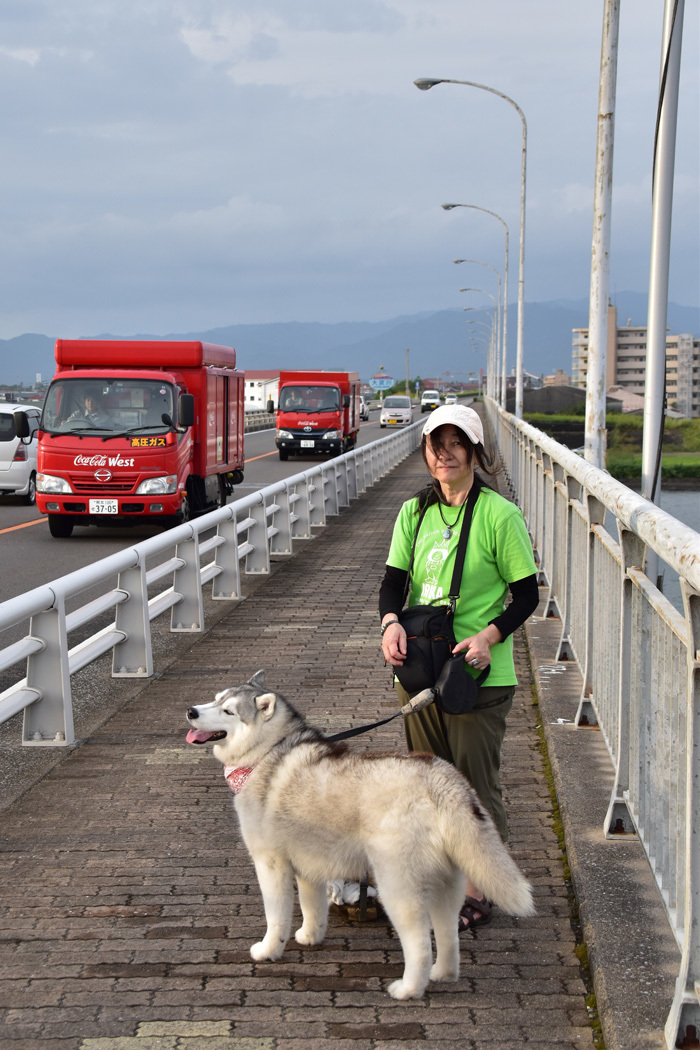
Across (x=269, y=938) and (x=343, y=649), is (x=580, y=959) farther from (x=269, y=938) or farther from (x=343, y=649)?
(x=343, y=649)

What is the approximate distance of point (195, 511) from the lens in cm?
1911

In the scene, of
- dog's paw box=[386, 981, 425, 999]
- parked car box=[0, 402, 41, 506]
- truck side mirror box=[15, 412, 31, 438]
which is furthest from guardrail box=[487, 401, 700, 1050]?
parked car box=[0, 402, 41, 506]

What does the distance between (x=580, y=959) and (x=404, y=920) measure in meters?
0.80

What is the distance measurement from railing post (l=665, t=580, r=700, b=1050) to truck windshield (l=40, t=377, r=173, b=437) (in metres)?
14.8

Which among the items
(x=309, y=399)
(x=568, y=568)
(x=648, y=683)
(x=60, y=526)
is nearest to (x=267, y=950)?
(x=648, y=683)

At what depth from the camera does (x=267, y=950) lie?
4031 mm

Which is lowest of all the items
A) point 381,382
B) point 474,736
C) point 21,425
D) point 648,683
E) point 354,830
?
point 354,830

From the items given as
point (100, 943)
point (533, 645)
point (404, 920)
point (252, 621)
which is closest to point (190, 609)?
point (252, 621)

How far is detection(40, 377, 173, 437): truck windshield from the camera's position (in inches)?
682

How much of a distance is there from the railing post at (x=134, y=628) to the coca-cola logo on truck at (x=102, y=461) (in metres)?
8.59

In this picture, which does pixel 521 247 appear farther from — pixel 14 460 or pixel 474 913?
pixel 474 913

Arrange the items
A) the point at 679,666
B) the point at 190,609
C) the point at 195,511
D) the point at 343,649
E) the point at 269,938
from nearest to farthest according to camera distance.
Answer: the point at 679,666 → the point at 269,938 → the point at 343,649 → the point at 190,609 → the point at 195,511

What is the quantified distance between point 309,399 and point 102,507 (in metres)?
23.6

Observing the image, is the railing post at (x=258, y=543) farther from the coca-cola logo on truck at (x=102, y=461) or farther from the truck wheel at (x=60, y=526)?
the truck wheel at (x=60, y=526)
